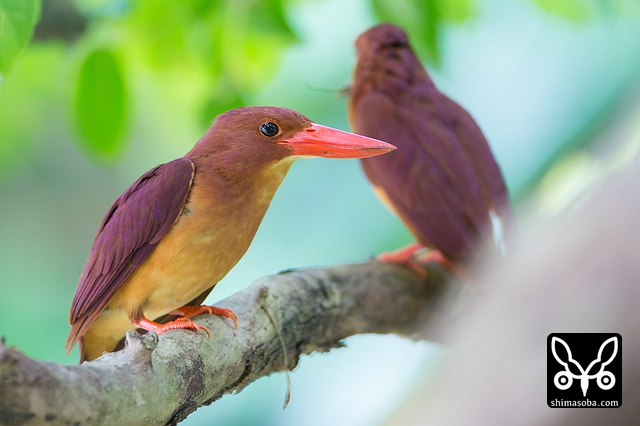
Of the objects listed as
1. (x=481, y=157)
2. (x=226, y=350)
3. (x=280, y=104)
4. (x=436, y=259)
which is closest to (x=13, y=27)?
(x=226, y=350)

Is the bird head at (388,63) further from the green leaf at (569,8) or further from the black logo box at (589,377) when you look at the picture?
the black logo box at (589,377)

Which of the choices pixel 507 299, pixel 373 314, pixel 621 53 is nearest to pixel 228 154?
pixel 507 299

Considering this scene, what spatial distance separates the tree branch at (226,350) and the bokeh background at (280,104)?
0.68 ft

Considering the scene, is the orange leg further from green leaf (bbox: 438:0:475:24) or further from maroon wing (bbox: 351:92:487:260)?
green leaf (bbox: 438:0:475:24)

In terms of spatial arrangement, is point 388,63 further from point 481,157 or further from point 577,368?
point 577,368

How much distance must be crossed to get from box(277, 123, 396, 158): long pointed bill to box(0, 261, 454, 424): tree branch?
0.35 metres

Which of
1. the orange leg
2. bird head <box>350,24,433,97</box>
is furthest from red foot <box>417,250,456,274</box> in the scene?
bird head <box>350,24,433,97</box>

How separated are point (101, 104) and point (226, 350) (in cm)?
60

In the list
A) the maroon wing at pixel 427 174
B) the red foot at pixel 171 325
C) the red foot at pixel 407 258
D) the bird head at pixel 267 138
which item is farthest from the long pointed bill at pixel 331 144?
the red foot at pixel 407 258

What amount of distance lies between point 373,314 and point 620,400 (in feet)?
2.93

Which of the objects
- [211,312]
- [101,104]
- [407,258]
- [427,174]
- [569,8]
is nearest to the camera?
[211,312]

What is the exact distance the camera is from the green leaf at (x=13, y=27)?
110 centimetres

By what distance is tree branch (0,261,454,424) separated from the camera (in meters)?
0.85

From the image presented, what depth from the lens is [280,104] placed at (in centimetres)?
267
